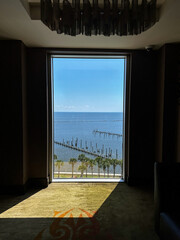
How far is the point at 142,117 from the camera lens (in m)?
3.33

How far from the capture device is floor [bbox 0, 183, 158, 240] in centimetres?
201

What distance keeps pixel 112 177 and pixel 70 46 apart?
9.21 feet

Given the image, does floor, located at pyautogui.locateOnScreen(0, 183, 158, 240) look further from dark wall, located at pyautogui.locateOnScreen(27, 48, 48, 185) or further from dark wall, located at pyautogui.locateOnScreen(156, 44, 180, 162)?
dark wall, located at pyautogui.locateOnScreen(156, 44, 180, 162)

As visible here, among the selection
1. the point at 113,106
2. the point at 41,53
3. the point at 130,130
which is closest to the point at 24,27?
the point at 41,53

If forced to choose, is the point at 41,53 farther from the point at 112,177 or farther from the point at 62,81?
the point at 112,177

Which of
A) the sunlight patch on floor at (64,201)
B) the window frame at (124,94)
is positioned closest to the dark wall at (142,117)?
the window frame at (124,94)

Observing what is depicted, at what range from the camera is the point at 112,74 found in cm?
356

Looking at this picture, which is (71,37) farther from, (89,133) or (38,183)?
(38,183)

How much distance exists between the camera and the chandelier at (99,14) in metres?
1.28

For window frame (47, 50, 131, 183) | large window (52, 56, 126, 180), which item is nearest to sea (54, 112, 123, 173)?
large window (52, 56, 126, 180)

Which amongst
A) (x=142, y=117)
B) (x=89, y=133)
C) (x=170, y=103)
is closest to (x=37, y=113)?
(x=89, y=133)

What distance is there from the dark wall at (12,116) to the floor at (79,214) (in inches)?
16.3

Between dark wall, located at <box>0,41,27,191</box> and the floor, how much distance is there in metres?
0.41

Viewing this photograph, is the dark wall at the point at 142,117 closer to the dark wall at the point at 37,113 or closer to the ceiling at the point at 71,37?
the ceiling at the point at 71,37
